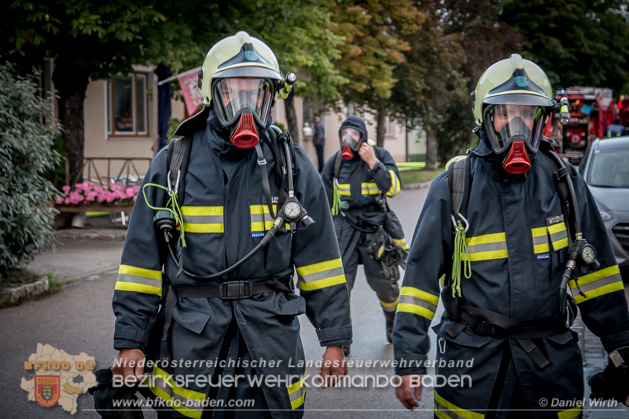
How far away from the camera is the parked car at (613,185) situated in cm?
964

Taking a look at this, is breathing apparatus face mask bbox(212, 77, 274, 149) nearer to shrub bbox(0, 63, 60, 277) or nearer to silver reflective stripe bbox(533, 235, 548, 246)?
silver reflective stripe bbox(533, 235, 548, 246)

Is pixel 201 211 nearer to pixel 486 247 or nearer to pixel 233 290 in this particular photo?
pixel 233 290

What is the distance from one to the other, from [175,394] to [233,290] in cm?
48

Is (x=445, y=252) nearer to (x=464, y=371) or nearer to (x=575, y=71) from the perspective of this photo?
(x=464, y=371)

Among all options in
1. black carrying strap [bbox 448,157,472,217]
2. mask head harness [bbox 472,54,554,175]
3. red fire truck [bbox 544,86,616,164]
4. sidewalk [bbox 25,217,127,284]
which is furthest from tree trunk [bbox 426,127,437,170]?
black carrying strap [bbox 448,157,472,217]

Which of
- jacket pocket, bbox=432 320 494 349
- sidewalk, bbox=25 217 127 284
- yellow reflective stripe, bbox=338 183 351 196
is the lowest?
sidewalk, bbox=25 217 127 284

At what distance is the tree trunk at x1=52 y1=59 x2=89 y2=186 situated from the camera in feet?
47.0

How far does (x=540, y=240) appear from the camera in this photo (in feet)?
10.0

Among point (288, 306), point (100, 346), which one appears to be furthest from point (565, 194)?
point (100, 346)

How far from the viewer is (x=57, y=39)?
43.7ft

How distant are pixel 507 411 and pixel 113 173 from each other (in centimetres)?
1649

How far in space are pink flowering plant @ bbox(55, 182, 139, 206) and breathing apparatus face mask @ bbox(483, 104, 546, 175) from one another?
11325 millimetres

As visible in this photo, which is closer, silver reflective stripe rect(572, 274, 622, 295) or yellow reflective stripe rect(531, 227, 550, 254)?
yellow reflective stripe rect(531, 227, 550, 254)

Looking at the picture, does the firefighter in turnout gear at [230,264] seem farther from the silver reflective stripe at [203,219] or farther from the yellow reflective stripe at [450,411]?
the yellow reflective stripe at [450,411]
